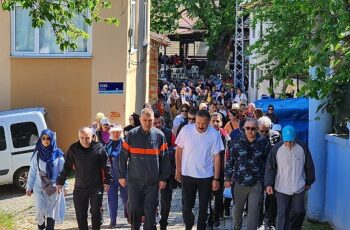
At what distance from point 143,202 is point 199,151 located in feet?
3.45

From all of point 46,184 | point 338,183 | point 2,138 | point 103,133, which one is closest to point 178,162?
point 46,184

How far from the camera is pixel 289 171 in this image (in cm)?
889

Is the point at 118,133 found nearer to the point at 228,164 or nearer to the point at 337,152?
the point at 228,164

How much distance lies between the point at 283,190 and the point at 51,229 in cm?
346

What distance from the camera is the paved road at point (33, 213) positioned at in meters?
10.8

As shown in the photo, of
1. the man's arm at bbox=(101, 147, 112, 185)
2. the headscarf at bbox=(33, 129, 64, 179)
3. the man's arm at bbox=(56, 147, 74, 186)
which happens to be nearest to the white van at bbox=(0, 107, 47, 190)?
the headscarf at bbox=(33, 129, 64, 179)

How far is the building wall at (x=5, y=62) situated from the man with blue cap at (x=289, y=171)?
10247 millimetres

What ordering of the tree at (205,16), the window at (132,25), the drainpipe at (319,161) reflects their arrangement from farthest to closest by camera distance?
the tree at (205,16), the window at (132,25), the drainpipe at (319,161)

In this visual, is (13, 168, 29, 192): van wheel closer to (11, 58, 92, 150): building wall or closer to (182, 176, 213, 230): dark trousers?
(11, 58, 92, 150): building wall

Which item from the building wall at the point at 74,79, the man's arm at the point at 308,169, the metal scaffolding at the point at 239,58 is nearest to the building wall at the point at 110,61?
the building wall at the point at 74,79

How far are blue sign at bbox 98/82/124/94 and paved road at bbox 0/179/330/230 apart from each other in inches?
121

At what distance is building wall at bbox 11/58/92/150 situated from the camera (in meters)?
17.3

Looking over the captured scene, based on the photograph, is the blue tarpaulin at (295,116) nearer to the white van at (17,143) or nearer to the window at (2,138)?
the white van at (17,143)

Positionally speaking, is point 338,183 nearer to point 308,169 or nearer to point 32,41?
point 308,169
